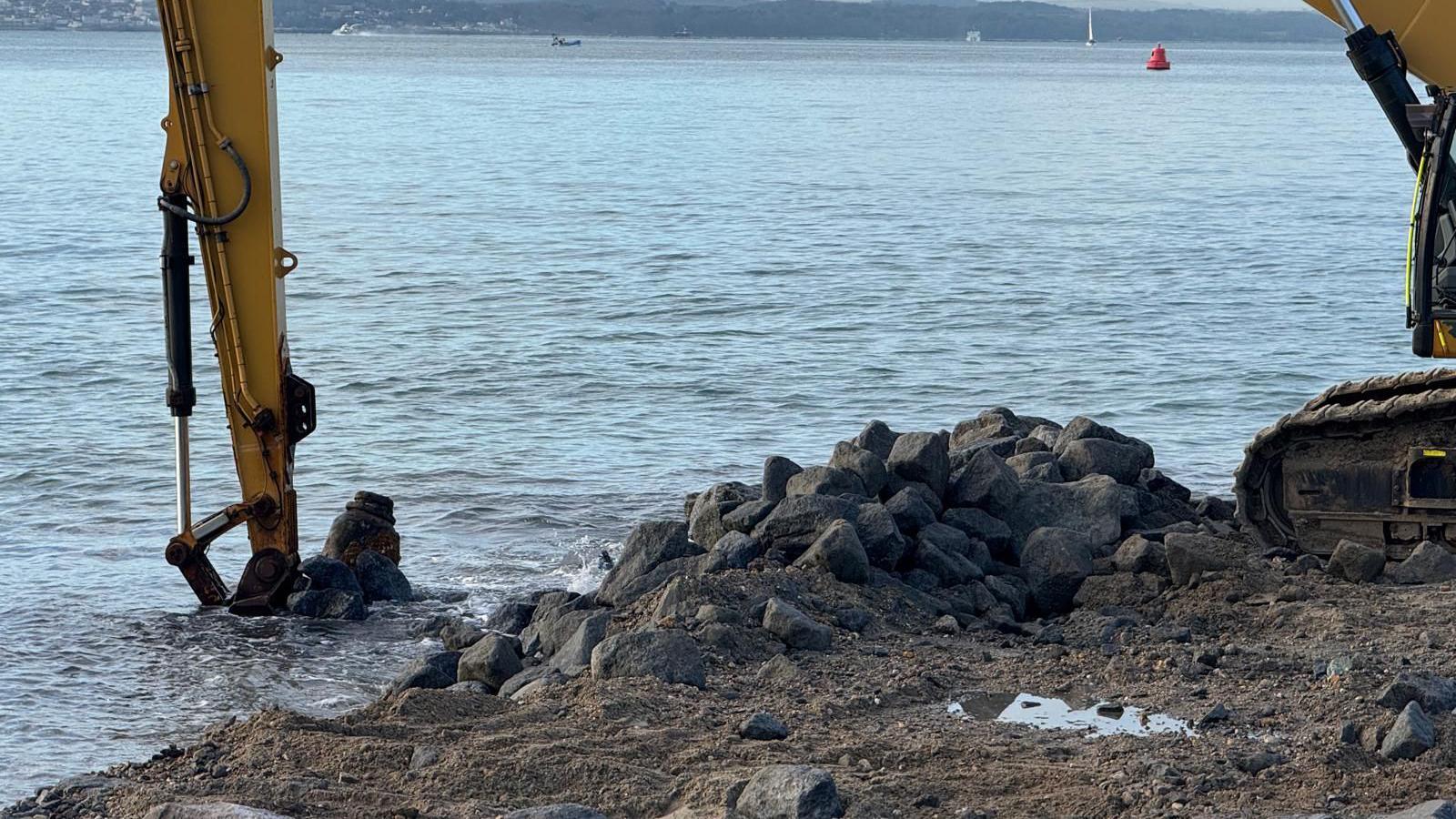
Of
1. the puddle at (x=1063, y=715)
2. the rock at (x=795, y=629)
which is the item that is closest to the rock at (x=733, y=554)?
the rock at (x=795, y=629)

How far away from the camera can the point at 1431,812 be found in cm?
527

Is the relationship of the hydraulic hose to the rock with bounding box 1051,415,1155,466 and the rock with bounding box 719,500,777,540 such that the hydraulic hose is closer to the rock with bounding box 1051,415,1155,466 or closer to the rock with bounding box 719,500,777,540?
the rock with bounding box 719,500,777,540

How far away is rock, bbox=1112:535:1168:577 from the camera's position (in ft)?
30.1

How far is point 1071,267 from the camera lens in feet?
83.6

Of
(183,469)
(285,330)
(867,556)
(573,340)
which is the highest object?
(285,330)

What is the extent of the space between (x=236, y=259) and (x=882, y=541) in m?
3.69

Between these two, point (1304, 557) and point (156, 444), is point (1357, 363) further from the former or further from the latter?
point (156, 444)

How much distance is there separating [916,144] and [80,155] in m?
23.6

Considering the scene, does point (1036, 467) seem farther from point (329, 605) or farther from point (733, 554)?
point (329, 605)

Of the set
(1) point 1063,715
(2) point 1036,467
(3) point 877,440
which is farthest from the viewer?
(3) point 877,440


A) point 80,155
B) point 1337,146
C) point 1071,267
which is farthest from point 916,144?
point 1071,267

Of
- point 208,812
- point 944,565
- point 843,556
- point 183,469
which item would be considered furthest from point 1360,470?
point 208,812

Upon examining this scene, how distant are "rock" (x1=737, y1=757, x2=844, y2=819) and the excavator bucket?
206 inches

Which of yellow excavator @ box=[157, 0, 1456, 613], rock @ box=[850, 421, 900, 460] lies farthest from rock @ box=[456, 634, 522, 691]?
rock @ box=[850, 421, 900, 460]
